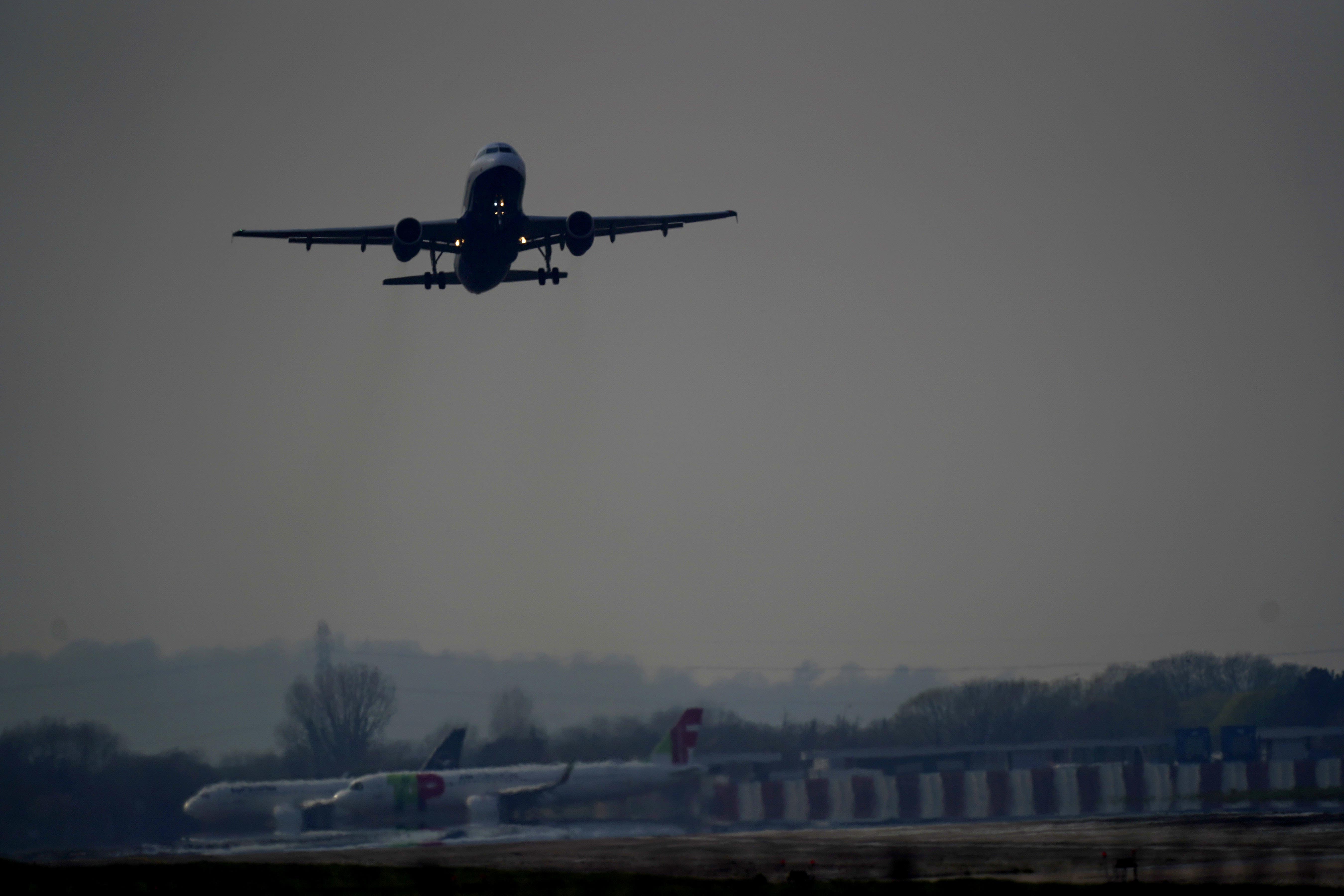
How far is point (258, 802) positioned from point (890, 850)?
36.3 meters

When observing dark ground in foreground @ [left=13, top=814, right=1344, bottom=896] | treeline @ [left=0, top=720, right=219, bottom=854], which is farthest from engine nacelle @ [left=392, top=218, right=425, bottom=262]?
treeline @ [left=0, top=720, right=219, bottom=854]

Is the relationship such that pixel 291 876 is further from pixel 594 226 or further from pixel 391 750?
pixel 391 750

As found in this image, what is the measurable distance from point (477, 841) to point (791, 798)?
1591cm

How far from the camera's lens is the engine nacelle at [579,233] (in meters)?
53.2

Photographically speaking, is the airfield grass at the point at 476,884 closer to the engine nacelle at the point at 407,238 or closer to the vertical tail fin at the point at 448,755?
the engine nacelle at the point at 407,238

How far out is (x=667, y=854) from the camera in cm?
5028

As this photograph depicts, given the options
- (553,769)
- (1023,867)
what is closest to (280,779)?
(553,769)

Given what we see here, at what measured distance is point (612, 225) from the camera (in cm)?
5612

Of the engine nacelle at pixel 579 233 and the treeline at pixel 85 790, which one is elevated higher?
the engine nacelle at pixel 579 233

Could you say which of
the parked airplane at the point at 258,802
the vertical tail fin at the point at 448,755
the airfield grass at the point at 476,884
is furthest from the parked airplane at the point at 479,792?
the airfield grass at the point at 476,884

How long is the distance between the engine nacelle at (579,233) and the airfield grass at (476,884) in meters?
24.4

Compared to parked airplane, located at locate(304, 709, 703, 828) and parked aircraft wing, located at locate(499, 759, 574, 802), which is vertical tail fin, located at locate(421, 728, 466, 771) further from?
parked aircraft wing, located at locate(499, 759, 574, 802)

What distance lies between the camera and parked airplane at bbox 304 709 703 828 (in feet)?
233

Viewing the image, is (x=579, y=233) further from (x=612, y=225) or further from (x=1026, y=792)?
(x=1026, y=792)
